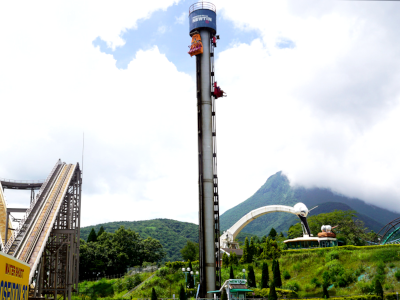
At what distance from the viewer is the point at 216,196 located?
161ft

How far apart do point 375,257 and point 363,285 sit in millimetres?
7284

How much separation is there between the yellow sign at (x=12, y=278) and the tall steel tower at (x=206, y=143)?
31.3 meters

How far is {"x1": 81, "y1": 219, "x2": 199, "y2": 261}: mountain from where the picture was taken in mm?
151000

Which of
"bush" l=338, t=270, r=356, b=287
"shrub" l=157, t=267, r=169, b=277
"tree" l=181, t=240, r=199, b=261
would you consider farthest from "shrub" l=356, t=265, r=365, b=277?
"tree" l=181, t=240, r=199, b=261

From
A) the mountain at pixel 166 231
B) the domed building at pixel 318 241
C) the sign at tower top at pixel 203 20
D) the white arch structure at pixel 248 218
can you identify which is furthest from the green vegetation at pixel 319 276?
the mountain at pixel 166 231

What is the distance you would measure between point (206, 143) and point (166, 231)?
398 feet

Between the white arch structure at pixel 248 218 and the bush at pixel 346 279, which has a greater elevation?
the white arch structure at pixel 248 218

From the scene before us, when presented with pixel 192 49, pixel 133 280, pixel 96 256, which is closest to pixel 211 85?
pixel 192 49

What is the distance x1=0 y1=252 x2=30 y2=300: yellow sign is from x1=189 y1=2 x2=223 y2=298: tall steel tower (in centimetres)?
3125

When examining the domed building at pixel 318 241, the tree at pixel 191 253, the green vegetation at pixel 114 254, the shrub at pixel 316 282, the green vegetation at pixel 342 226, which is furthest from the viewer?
the green vegetation at pixel 342 226

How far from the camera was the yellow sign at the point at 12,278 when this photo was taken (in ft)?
43.5

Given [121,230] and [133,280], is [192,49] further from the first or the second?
[121,230]

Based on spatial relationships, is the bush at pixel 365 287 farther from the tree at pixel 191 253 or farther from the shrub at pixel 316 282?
the tree at pixel 191 253

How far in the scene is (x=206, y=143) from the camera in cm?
4903
